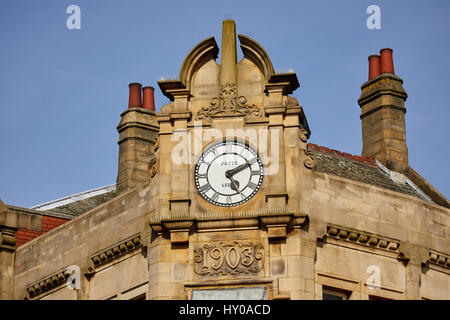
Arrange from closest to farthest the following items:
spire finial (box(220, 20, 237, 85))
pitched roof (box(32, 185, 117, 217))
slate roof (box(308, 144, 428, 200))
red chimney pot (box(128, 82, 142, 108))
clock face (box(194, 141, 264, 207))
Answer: clock face (box(194, 141, 264, 207))
spire finial (box(220, 20, 237, 85))
slate roof (box(308, 144, 428, 200))
pitched roof (box(32, 185, 117, 217))
red chimney pot (box(128, 82, 142, 108))

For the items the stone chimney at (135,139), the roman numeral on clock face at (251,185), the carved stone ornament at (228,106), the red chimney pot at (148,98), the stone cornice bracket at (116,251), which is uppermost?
the red chimney pot at (148,98)

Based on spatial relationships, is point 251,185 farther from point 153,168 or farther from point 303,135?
point 153,168

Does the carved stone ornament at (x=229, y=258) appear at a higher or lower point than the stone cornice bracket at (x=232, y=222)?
lower

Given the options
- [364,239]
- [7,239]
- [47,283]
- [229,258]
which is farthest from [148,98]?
[229,258]

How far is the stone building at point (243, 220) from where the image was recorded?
1567 inches

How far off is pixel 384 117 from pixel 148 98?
10.5m

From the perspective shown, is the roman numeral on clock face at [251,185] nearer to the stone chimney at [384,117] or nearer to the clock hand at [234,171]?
the clock hand at [234,171]

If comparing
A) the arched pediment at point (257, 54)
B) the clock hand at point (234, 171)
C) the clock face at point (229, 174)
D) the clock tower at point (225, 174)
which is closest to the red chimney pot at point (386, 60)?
the clock tower at point (225, 174)

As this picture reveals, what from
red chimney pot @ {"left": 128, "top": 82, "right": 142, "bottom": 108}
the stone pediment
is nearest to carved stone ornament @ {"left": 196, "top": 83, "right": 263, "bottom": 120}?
the stone pediment

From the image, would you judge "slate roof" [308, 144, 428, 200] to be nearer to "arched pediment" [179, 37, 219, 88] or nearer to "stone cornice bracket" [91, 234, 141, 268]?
"arched pediment" [179, 37, 219, 88]

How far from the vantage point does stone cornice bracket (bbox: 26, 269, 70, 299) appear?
45.2 meters

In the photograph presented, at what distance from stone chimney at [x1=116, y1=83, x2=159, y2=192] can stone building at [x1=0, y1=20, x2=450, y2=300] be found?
10370mm

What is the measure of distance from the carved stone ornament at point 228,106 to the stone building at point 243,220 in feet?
0.10
